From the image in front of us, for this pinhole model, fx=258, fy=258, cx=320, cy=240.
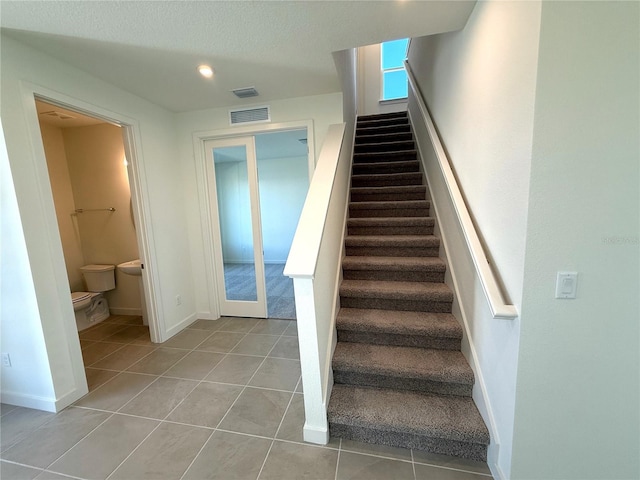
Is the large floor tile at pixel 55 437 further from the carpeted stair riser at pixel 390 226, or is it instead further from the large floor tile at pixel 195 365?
the carpeted stair riser at pixel 390 226

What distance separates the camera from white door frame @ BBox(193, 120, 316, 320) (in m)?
2.75

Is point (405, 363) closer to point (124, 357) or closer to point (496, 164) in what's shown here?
point (496, 164)

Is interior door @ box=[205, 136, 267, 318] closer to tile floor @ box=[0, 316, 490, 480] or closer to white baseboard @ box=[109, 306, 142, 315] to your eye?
tile floor @ box=[0, 316, 490, 480]

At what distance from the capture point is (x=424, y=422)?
1414 millimetres

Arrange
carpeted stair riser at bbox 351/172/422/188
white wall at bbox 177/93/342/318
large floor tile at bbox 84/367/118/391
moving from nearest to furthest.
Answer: large floor tile at bbox 84/367/118/391 < white wall at bbox 177/93/342/318 < carpeted stair riser at bbox 351/172/422/188

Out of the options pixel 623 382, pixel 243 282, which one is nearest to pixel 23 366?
pixel 243 282

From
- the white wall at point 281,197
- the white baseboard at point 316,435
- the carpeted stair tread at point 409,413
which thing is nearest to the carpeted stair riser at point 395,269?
the carpeted stair tread at point 409,413

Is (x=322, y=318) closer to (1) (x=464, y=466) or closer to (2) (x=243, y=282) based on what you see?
(1) (x=464, y=466)

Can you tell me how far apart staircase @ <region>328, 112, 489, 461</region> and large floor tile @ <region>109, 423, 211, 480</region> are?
81cm

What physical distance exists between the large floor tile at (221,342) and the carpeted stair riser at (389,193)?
2.01 m

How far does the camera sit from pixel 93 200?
3318mm

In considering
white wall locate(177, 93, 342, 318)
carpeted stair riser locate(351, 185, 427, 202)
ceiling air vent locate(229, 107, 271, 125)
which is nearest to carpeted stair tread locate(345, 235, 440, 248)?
carpeted stair riser locate(351, 185, 427, 202)

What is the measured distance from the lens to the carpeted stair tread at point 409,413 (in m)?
1.38

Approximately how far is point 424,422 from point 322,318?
0.78 m
